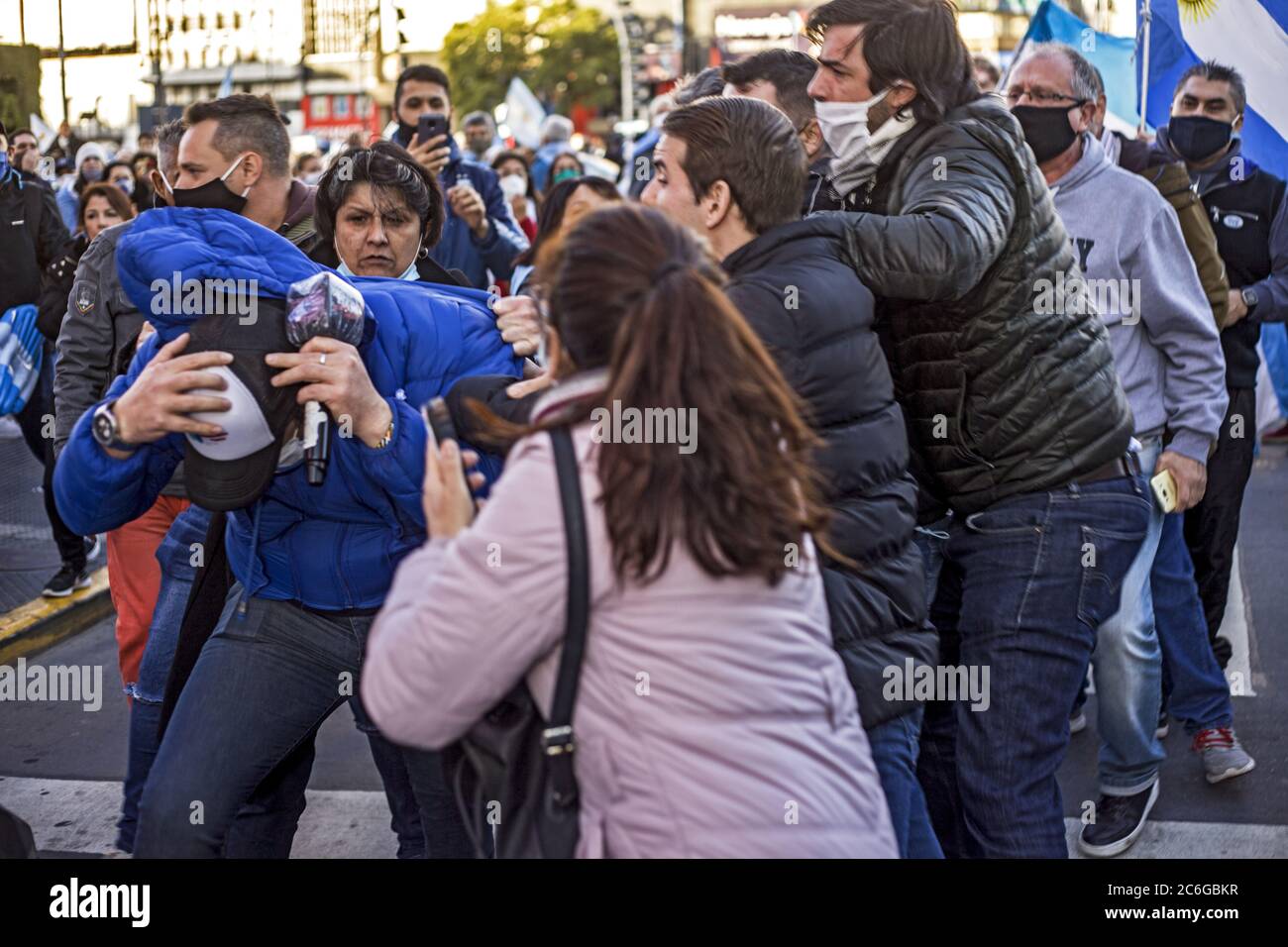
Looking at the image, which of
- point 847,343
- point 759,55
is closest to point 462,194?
point 759,55

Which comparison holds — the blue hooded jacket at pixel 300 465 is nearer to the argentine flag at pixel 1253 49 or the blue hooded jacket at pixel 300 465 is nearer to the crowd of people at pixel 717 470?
the crowd of people at pixel 717 470

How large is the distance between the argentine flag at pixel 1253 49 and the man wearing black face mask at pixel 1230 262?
0.16 m

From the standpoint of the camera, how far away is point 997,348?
3.41 m

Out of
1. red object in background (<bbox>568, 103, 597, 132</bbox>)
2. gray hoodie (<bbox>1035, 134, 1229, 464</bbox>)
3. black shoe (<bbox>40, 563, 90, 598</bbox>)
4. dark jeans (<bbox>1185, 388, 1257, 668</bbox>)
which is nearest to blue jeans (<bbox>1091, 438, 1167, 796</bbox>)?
gray hoodie (<bbox>1035, 134, 1229, 464</bbox>)

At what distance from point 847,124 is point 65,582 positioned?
5444mm

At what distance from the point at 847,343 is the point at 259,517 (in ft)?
4.05

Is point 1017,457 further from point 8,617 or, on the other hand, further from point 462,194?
point 8,617

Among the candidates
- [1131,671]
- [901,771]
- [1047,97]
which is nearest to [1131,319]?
[1047,97]

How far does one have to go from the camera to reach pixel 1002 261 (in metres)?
3.39

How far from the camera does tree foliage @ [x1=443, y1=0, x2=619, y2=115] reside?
89.0m

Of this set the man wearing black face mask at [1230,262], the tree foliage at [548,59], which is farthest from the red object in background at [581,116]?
the man wearing black face mask at [1230,262]

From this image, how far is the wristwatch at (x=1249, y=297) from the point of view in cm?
578

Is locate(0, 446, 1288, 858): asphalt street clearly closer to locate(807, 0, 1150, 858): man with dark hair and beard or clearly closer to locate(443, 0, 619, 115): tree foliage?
locate(807, 0, 1150, 858): man with dark hair and beard

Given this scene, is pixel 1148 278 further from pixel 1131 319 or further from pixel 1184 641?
pixel 1184 641
